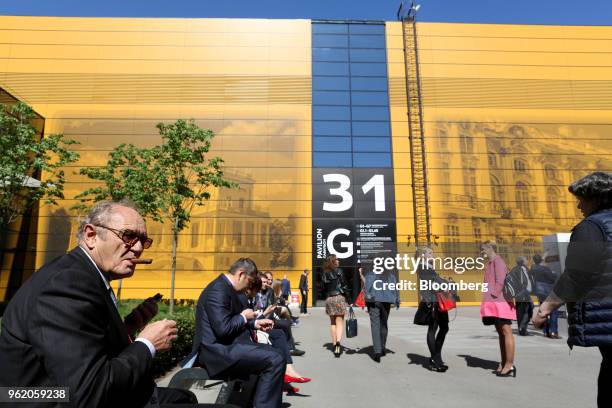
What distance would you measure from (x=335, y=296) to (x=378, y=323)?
107cm

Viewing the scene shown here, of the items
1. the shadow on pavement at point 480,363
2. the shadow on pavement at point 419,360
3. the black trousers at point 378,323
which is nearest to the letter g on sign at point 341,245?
the shadow on pavement at point 419,360

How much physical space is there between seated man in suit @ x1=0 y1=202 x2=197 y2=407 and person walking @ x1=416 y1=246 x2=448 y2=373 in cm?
557

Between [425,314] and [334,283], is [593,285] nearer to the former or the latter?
[425,314]

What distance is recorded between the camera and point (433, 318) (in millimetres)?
6398

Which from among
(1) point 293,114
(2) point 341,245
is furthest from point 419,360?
(1) point 293,114

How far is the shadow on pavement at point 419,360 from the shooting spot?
21.6ft

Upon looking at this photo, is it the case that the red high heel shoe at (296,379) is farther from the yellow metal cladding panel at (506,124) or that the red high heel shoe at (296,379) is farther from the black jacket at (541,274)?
the yellow metal cladding panel at (506,124)

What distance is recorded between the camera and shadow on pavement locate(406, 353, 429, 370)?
657 centimetres

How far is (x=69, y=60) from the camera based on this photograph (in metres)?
25.5

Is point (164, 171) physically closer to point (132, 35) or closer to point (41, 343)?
point (41, 343)

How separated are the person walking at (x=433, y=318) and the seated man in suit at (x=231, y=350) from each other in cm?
380

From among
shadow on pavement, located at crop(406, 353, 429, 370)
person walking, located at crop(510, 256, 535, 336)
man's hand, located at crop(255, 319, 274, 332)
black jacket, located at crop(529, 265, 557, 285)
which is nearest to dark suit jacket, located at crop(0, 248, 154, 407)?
man's hand, located at crop(255, 319, 274, 332)

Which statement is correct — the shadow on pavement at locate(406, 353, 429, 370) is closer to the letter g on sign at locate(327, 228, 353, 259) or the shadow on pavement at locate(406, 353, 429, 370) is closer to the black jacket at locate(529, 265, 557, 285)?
the black jacket at locate(529, 265, 557, 285)

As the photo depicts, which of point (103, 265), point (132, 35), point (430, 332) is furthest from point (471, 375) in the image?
point (132, 35)
